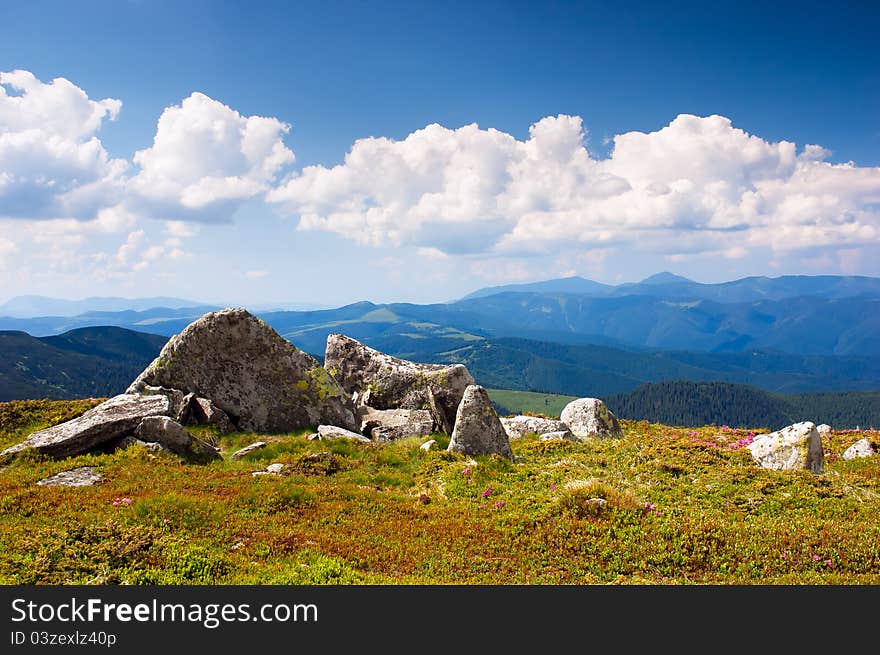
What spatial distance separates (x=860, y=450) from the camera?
27531 mm

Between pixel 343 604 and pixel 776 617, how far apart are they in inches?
303

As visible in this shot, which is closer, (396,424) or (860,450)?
(396,424)

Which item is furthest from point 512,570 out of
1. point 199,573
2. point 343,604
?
point 199,573

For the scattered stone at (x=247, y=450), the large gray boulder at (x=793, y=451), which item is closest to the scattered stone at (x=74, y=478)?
the scattered stone at (x=247, y=450)

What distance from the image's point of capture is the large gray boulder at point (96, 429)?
59.8 ft

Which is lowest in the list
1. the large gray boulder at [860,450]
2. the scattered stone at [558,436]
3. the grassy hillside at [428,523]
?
the large gray boulder at [860,450]

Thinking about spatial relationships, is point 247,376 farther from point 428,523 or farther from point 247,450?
point 428,523

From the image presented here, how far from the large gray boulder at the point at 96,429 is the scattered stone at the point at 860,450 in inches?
1408

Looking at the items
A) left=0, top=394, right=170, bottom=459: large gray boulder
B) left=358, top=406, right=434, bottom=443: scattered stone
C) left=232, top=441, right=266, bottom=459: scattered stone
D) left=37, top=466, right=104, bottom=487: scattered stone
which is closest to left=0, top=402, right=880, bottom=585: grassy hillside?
left=37, top=466, right=104, bottom=487: scattered stone

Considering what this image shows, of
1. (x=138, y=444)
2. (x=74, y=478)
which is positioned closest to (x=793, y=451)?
(x=138, y=444)

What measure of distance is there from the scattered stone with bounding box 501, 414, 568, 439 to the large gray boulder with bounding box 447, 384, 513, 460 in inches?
295

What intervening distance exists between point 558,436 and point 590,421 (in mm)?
4267

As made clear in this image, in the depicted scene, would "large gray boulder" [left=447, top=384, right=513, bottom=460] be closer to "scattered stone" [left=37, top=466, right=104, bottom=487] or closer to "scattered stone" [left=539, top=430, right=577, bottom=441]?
"scattered stone" [left=539, top=430, right=577, bottom=441]

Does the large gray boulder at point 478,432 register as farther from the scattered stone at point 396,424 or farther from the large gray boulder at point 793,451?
the large gray boulder at point 793,451
